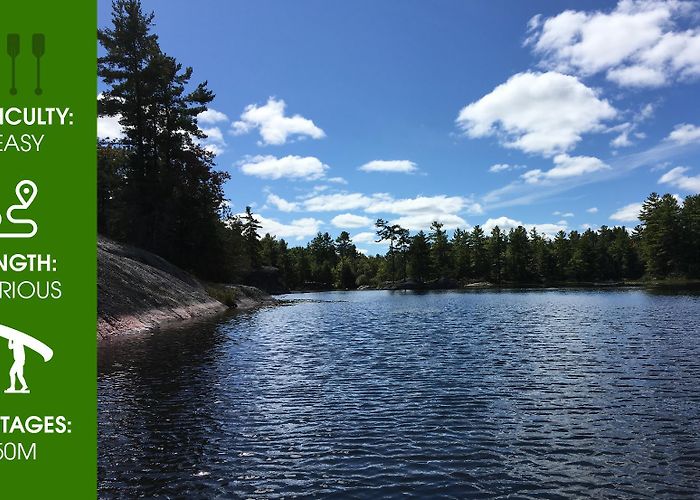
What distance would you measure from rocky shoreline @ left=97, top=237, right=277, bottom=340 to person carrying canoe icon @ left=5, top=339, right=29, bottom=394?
68.9 ft

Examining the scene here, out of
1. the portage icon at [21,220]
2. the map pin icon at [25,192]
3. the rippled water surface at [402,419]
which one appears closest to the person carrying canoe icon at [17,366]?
the rippled water surface at [402,419]

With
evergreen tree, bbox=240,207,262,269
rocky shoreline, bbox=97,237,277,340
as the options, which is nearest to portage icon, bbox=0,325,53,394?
rocky shoreline, bbox=97,237,277,340

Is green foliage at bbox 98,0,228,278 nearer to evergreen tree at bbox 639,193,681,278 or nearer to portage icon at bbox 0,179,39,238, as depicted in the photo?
portage icon at bbox 0,179,39,238

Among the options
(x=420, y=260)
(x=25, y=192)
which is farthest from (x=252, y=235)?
(x=25, y=192)

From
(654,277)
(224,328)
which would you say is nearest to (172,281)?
(224,328)

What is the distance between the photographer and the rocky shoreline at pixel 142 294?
3600 cm

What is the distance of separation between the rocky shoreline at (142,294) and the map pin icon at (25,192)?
69.1 ft

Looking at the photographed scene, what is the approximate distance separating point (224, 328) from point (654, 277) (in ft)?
541

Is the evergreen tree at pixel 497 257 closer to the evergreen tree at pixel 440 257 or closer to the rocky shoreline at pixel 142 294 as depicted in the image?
the evergreen tree at pixel 440 257

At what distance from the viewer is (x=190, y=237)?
224ft

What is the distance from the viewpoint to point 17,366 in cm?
1247

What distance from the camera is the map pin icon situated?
13570 millimetres

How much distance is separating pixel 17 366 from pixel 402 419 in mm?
11220

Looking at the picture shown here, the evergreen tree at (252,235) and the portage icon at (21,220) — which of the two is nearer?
the portage icon at (21,220)
